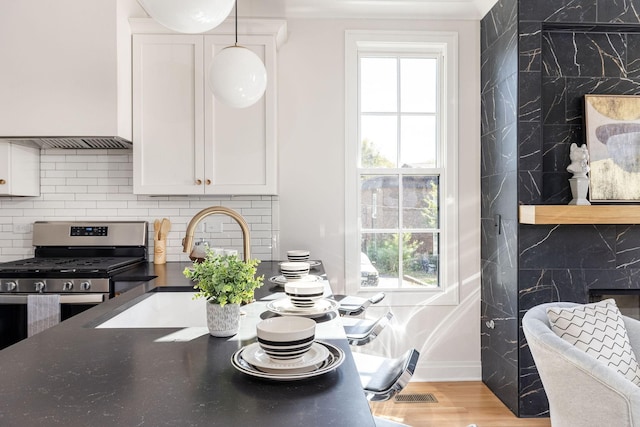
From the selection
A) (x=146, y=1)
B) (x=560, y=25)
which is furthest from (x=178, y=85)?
(x=560, y=25)

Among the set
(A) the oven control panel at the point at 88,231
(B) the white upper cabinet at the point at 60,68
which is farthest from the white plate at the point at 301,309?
(A) the oven control panel at the point at 88,231

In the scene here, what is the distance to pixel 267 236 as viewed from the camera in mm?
3523

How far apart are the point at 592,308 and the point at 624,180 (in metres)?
1.56

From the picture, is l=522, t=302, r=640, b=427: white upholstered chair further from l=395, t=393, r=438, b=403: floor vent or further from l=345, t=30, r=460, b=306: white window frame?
l=345, t=30, r=460, b=306: white window frame

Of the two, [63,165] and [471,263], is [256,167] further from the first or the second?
[471,263]

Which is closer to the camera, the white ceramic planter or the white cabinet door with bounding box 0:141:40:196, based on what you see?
the white ceramic planter

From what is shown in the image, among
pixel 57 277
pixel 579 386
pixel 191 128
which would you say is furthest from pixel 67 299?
pixel 579 386

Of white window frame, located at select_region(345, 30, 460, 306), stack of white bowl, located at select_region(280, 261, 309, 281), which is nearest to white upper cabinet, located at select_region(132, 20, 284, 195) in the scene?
white window frame, located at select_region(345, 30, 460, 306)

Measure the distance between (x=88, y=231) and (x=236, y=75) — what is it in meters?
1.95

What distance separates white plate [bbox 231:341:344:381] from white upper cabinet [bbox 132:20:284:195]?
2.11 metres

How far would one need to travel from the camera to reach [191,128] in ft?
10.4

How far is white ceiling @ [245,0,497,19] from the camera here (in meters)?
3.43

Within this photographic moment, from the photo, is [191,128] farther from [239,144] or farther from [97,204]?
[97,204]

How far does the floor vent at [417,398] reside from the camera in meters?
3.25
